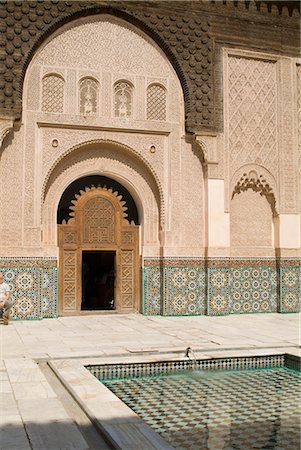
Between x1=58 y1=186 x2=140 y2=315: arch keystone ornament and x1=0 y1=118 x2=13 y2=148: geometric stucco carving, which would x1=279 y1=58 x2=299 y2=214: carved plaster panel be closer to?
x1=58 y1=186 x2=140 y2=315: arch keystone ornament

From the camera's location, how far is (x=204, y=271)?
25.0ft

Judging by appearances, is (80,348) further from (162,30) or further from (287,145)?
(287,145)

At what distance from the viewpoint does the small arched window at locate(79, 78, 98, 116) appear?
291 inches

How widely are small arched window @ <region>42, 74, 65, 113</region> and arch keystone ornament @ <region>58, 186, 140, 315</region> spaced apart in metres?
1.15

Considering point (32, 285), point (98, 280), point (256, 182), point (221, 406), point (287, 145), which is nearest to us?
point (221, 406)

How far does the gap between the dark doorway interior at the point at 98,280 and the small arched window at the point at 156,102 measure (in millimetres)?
2693

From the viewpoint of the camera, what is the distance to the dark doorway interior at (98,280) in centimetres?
934

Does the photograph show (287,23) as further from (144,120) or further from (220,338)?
(220,338)

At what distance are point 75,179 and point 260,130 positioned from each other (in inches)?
110

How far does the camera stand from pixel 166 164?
764 cm

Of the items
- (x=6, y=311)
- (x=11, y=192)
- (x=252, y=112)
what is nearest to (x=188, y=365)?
(x=6, y=311)

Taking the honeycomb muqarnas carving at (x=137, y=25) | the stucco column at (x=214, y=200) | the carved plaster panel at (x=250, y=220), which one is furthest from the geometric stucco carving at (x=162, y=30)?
the carved plaster panel at (x=250, y=220)

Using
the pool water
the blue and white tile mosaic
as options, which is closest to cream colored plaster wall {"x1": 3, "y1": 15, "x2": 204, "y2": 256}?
the blue and white tile mosaic

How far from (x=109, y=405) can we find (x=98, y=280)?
22.4 ft
